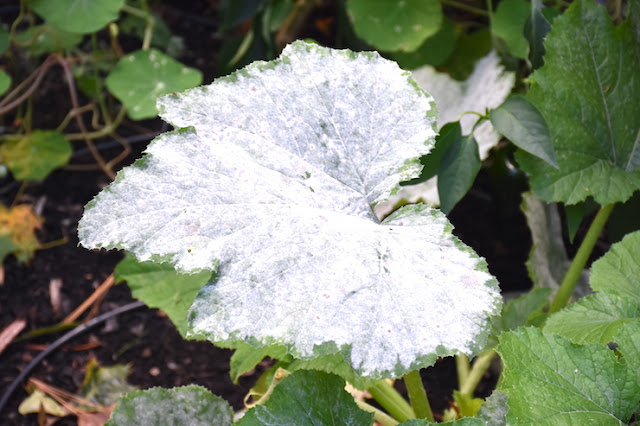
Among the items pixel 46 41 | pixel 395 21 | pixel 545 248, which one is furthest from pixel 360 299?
pixel 46 41

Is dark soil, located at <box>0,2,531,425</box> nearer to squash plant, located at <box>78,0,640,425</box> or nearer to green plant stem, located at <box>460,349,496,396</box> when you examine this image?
green plant stem, located at <box>460,349,496,396</box>

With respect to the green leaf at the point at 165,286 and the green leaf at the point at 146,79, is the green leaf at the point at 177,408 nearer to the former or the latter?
the green leaf at the point at 165,286

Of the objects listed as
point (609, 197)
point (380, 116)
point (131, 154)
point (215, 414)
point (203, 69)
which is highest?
point (380, 116)

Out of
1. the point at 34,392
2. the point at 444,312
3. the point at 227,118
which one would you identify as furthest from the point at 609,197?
the point at 34,392

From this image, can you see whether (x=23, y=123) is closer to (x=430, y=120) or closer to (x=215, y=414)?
(x=215, y=414)

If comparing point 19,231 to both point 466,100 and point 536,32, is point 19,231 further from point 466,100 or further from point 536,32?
point 536,32

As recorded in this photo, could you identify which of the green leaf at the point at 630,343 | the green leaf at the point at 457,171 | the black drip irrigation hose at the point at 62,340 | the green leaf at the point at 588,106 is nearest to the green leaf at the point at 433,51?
the green leaf at the point at 588,106

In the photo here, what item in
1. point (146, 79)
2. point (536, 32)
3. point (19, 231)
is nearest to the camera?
point (536, 32)

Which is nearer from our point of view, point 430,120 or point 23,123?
point 430,120
